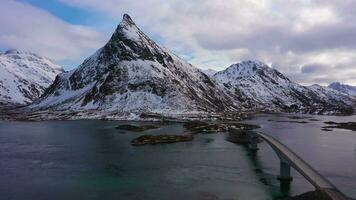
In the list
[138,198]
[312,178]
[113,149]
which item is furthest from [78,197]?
[113,149]

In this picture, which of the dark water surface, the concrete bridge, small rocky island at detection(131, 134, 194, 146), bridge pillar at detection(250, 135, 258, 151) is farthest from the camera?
small rocky island at detection(131, 134, 194, 146)

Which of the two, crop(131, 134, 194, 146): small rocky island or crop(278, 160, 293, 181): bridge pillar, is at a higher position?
crop(131, 134, 194, 146): small rocky island

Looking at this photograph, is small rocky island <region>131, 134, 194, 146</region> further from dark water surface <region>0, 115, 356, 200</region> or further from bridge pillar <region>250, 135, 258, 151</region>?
bridge pillar <region>250, 135, 258, 151</region>

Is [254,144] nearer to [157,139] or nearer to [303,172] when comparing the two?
[157,139]

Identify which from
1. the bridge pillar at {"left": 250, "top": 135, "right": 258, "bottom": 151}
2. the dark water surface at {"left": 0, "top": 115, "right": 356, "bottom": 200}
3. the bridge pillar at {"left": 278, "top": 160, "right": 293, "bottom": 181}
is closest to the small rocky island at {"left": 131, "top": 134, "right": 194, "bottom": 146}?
the dark water surface at {"left": 0, "top": 115, "right": 356, "bottom": 200}

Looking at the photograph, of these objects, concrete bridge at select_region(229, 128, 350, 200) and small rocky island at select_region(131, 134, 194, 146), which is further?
small rocky island at select_region(131, 134, 194, 146)

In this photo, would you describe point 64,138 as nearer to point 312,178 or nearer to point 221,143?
point 221,143

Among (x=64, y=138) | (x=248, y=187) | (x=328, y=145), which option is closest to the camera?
(x=248, y=187)

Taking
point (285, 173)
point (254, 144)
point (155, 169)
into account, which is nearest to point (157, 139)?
point (254, 144)
